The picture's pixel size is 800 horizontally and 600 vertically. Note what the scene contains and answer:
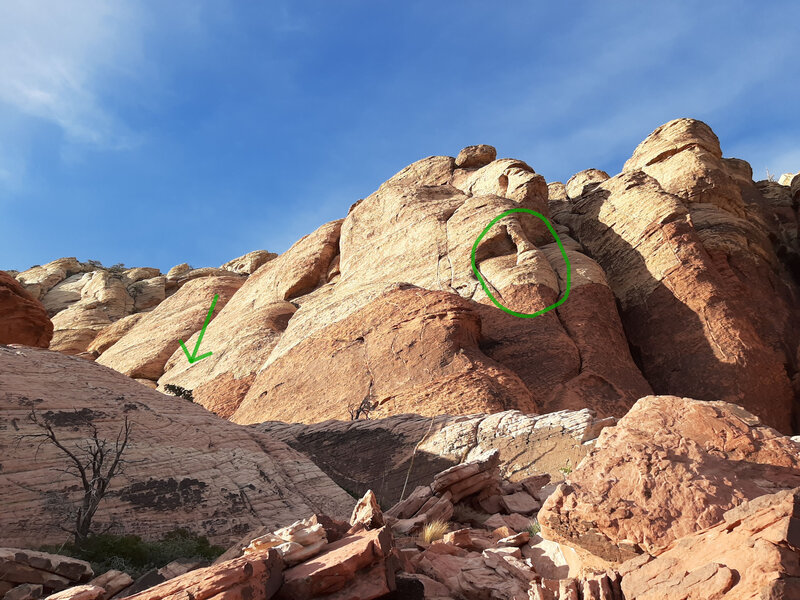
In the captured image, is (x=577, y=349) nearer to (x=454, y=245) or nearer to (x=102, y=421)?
(x=454, y=245)

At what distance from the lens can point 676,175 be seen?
1304 inches

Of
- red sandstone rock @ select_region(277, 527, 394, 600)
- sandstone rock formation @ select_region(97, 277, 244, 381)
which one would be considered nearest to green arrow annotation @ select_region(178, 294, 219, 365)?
sandstone rock formation @ select_region(97, 277, 244, 381)

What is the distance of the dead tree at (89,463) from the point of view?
10.2m

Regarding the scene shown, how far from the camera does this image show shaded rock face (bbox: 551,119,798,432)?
80.8 ft

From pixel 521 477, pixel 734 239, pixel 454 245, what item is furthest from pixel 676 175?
pixel 521 477

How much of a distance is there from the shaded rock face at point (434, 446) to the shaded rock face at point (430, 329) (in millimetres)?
2852

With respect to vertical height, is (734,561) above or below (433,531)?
below

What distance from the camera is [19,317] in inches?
1045

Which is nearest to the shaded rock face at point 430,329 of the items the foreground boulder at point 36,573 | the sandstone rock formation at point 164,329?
the sandstone rock formation at point 164,329

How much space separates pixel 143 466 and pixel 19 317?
693 inches

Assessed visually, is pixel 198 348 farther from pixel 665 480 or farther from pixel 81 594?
pixel 665 480

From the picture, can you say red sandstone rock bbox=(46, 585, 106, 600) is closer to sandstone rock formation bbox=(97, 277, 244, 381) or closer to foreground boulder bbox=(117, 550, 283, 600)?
foreground boulder bbox=(117, 550, 283, 600)

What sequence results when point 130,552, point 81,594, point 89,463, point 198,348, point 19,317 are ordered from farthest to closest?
point 198,348 < point 19,317 < point 89,463 < point 130,552 < point 81,594

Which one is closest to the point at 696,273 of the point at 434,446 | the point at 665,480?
the point at 434,446
